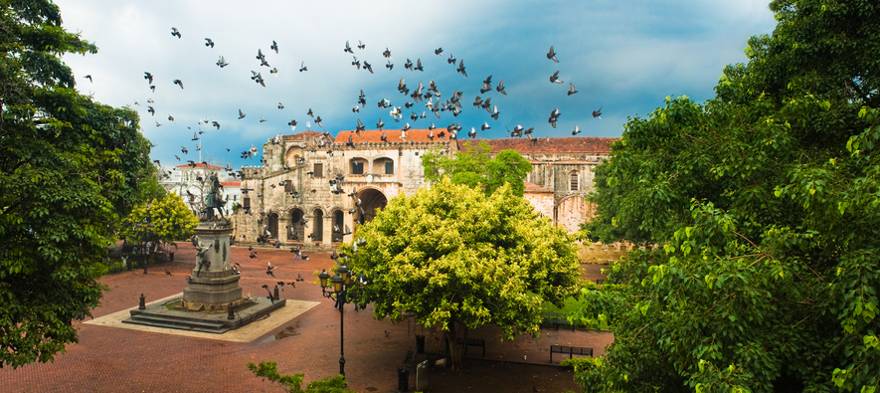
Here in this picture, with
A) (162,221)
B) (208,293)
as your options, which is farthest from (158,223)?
(208,293)

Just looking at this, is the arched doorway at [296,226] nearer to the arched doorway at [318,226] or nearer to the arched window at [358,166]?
the arched doorway at [318,226]

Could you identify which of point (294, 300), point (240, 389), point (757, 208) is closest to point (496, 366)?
point (240, 389)

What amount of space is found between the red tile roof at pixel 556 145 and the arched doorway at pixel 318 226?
1575cm

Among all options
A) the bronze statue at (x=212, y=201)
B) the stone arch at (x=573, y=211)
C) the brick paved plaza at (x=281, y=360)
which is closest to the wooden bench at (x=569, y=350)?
the brick paved plaza at (x=281, y=360)

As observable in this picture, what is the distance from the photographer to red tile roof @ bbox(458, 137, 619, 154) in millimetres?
45125

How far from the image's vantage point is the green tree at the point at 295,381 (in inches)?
449

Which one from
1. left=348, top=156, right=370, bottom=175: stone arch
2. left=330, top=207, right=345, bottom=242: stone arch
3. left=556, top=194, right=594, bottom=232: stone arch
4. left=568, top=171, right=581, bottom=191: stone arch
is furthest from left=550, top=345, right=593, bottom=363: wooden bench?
left=330, top=207, right=345, bottom=242: stone arch

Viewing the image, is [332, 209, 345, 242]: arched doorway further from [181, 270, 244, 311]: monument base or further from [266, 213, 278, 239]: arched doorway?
[181, 270, 244, 311]: monument base

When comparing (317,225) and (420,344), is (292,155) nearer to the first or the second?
(317,225)

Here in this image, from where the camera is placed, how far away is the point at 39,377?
12.8 metres

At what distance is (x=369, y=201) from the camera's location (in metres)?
46.7

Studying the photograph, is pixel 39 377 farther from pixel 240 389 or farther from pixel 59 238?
pixel 59 238

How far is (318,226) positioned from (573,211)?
82.2 feet

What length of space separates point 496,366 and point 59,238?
37.8 feet
